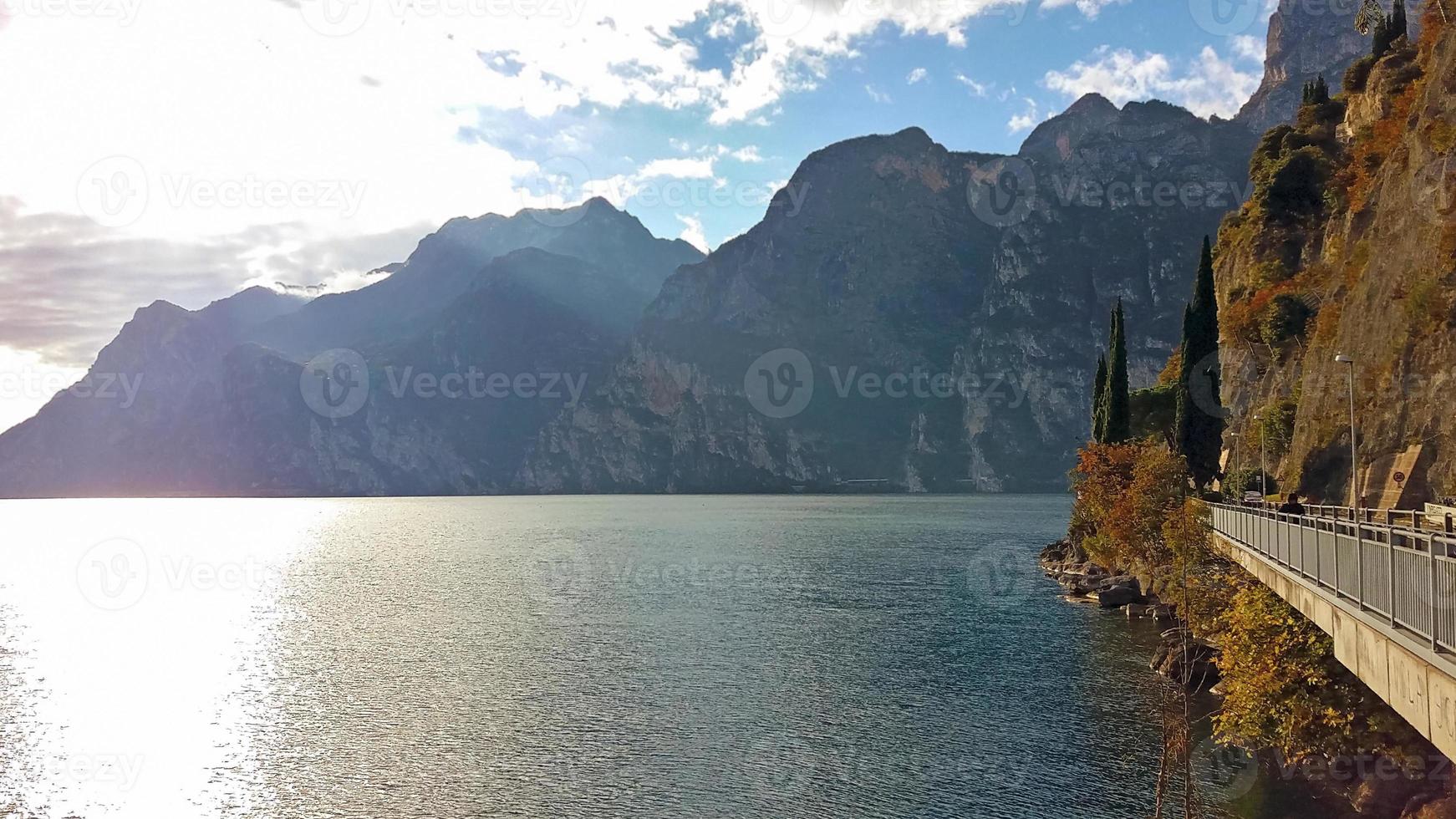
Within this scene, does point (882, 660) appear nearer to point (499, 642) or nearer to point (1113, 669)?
point (1113, 669)

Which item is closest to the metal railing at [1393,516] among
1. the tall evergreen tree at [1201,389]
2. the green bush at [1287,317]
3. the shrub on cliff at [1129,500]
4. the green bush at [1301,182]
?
the shrub on cliff at [1129,500]

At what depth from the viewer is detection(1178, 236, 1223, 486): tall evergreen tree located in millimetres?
69562

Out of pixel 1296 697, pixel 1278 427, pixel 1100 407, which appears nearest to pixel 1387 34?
pixel 1278 427

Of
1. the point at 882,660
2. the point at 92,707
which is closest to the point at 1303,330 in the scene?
the point at 882,660

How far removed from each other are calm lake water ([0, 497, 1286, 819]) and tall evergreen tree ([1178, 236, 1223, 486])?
49.3 feet

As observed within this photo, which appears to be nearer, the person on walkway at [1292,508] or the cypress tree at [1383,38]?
the person on walkway at [1292,508]

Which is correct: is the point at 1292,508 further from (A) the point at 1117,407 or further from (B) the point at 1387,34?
(B) the point at 1387,34

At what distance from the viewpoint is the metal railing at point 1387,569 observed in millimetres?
14047

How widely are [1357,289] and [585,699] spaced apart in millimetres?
47145

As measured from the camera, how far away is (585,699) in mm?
44969

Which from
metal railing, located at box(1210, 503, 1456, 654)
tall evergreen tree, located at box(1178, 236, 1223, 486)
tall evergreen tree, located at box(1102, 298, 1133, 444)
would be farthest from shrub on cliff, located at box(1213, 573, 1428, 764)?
tall evergreen tree, located at box(1102, 298, 1133, 444)

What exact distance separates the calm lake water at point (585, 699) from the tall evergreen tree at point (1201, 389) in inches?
591

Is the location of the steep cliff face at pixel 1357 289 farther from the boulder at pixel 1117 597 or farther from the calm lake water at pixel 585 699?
the calm lake water at pixel 585 699

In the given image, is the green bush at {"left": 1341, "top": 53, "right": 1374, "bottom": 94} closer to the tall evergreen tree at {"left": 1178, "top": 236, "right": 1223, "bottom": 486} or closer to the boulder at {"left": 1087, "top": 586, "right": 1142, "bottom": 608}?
the tall evergreen tree at {"left": 1178, "top": 236, "right": 1223, "bottom": 486}
